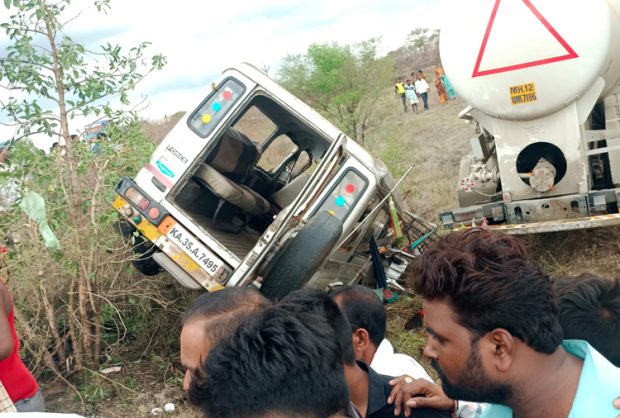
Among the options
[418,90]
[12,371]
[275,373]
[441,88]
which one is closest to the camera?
[275,373]

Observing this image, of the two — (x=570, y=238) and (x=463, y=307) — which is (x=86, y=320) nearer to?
(x=463, y=307)

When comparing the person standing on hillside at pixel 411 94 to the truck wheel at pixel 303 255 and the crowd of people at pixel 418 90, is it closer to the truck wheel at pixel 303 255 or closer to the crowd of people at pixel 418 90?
the crowd of people at pixel 418 90

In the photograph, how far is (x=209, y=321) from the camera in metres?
1.86

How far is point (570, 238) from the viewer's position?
652 centimetres

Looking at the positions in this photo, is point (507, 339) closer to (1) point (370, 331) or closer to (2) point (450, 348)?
(2) point (450, 348)

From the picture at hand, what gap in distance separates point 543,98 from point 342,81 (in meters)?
8.82

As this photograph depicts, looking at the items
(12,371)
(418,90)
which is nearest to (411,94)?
(418,90)

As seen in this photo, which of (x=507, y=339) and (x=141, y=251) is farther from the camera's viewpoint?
(x=141, y=251)

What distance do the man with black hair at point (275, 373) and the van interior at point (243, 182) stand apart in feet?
11.6

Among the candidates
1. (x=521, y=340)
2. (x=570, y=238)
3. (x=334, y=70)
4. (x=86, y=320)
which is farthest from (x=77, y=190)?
(x=334, y=70)

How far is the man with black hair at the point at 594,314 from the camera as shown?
6.10ft

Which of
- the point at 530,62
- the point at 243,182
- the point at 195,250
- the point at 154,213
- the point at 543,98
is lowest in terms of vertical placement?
the point at 195,250

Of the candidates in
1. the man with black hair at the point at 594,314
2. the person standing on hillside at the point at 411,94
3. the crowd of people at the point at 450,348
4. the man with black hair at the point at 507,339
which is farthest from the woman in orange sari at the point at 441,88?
the man with black hair at the point at 507,339

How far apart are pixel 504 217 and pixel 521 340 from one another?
468 centimetres
